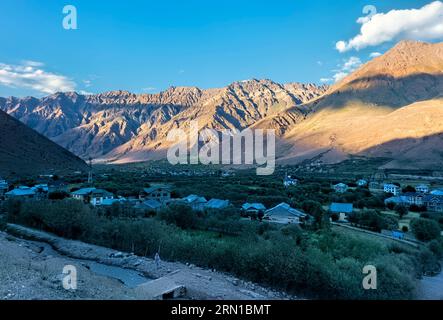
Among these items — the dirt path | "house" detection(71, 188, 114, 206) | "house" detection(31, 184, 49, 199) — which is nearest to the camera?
the dirt path

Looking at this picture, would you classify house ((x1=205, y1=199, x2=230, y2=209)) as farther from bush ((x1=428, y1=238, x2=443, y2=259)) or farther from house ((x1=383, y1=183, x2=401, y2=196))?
house ((x1=383, y1=183, x2=401, y2=196))

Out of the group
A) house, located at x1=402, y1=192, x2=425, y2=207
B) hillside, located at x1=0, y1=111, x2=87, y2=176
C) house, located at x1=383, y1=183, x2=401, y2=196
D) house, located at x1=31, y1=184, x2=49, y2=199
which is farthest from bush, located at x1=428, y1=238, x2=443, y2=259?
hillside, located at x1=0, y1=111, x2=87, y2=176

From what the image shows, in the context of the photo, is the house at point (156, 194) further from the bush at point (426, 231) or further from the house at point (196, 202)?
the bush at point (426, 231)

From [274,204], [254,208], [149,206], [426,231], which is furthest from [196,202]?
[426,231]

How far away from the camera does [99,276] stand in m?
22.6

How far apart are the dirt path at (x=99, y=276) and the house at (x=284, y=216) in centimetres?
2133

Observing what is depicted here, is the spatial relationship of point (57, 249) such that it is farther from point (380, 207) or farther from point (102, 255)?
point (380, 207)

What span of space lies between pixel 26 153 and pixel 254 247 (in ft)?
323

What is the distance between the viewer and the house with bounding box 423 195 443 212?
59031 millimetres

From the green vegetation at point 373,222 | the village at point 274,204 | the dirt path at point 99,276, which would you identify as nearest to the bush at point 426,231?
the village at point 274,204

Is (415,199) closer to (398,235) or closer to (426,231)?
(398,235)

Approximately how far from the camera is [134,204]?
54094 millimetres

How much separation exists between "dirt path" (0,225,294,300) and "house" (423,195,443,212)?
47.5 m
